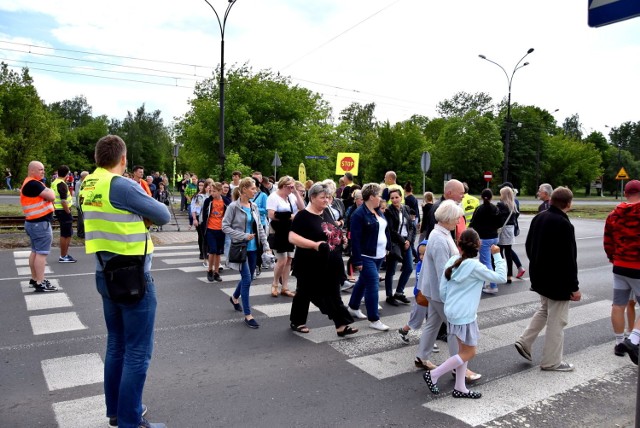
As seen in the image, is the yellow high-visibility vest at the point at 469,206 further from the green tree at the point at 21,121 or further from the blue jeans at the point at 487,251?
the green tree at the point at 21,121

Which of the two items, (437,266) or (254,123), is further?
(254,123)

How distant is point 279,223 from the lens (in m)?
7.63

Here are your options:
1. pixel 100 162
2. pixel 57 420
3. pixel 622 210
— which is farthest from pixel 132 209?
pixel 622 210

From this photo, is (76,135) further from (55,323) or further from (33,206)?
(55,323)

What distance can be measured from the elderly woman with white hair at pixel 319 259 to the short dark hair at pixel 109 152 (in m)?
2.66

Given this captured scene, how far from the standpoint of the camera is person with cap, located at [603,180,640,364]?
523 centimetres

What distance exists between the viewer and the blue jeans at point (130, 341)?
3.21m

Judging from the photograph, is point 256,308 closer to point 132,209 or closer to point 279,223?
point 279,223

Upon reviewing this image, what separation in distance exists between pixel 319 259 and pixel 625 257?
136 inches

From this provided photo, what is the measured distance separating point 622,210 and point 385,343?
3083mm

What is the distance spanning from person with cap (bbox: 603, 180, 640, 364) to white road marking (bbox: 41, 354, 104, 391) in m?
5.50

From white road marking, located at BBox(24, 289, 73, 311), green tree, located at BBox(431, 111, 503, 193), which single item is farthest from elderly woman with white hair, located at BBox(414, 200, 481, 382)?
green tree, located at BBox(431, 111, 503, 193)

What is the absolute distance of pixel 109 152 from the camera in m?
3.22

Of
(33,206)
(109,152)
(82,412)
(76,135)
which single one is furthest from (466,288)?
(76,135)
